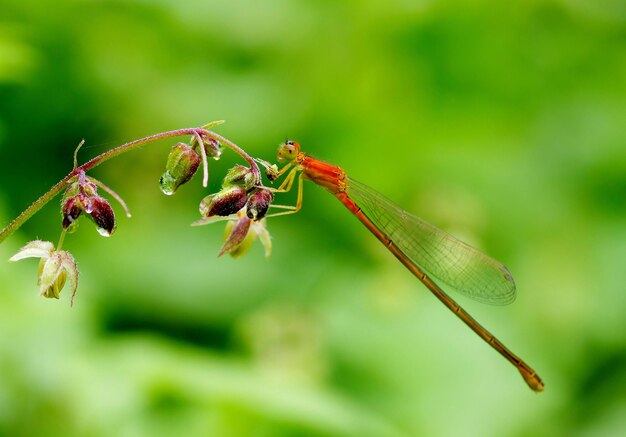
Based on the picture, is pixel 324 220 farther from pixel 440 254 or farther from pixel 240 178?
pixel 240 178

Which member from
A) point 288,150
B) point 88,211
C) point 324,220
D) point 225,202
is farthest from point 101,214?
point 324,220

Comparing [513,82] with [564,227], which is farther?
[513,82]

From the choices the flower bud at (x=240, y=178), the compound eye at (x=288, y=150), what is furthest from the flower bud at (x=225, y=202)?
the compound eye at (x=288, y=150)

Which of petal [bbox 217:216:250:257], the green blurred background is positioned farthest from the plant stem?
the green blurred background

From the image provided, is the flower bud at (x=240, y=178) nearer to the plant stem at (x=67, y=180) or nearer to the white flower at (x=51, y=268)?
the plant stem at (x=67, y=180)

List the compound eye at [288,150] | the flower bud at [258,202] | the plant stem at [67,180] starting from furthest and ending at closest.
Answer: the compound eye at [288,150] < the flower bud at [258,202] < the plant stem at [67,180]

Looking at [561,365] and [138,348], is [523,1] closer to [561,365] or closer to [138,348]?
[561,365]

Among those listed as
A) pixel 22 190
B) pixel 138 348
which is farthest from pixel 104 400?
pixel 22 190
